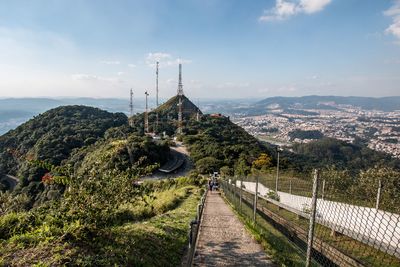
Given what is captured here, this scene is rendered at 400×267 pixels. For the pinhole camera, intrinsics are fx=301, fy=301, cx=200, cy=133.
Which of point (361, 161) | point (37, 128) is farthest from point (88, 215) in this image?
point (37, 128)

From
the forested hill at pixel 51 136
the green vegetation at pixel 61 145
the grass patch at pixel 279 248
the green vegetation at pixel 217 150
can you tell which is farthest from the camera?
the forested hill at pixel 51 136

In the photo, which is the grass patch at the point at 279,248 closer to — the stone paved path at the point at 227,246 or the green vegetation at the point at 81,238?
the stone paved path at the point at 227,246

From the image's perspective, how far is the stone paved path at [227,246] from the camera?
237 inches

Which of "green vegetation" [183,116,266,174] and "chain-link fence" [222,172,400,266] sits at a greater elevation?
"chain-link fence" [222,172,400,266]

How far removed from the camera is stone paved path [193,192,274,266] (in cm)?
603

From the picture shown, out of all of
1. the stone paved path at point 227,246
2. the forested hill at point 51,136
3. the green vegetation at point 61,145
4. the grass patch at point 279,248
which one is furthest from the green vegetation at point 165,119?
the grass patch at point 279,248

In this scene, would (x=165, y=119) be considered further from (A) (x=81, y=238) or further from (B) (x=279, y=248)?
(A) (x=81, y=238)

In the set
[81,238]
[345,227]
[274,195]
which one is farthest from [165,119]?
[81,238]

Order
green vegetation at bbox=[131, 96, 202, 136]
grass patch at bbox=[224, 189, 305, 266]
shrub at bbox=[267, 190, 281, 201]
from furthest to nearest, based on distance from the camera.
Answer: green vegetation at bbox=[131, 96, 202, 136]
shrub at bbox=[267, 190, 281, 201]
grass patch at bbox=[224, 189, 305, 266]

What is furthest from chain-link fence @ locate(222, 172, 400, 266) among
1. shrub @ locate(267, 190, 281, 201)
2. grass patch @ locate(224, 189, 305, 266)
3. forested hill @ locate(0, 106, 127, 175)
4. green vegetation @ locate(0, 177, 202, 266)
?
forested hill @ locate(0, 106, 127, 175)

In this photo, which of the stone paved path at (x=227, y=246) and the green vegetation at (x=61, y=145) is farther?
the green vegetation at (x=61, y=145)

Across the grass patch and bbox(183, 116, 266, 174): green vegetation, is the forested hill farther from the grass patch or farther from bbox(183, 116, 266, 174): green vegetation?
the grass patch

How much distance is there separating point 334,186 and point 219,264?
2.61m

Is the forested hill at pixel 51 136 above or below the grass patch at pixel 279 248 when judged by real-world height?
below
